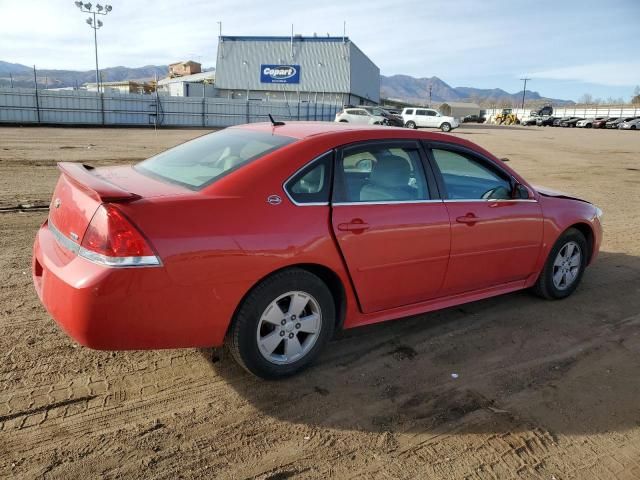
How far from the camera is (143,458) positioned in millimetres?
2586

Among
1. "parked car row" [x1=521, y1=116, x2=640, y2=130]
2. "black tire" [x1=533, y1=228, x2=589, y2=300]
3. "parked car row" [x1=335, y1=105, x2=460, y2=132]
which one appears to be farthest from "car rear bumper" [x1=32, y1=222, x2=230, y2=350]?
"parked car row" [x1=521, y1=116, x2=640, y2=130]

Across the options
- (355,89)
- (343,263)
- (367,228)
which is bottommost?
(343,263)

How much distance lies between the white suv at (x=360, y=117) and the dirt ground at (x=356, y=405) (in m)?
31.6

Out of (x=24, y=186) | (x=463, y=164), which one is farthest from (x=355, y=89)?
(x=463, y=164)

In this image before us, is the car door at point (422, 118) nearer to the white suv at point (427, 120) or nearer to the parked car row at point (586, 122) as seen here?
the white suv at point (427, 120)

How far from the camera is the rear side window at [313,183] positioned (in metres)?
3.21

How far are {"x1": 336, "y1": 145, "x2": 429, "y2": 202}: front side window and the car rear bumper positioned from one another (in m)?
1.15

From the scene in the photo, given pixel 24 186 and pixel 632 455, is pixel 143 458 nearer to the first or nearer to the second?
pixel 632 455

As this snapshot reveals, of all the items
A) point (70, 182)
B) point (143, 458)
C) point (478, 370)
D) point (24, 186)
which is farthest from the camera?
point (24, 186)

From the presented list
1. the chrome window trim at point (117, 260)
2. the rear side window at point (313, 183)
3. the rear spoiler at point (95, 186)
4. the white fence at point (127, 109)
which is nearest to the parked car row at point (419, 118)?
the white fence at point (127, 109)

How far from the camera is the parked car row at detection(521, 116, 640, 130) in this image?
60.4m

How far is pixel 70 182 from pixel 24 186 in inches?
285

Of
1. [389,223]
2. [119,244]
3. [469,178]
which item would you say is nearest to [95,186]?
[119,244]

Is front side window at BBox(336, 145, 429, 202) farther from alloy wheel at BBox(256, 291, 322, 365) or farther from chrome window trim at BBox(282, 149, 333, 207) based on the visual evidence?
alloy wheel at BBox(256, 291, 322, 365)
